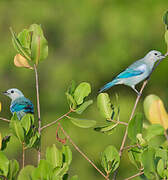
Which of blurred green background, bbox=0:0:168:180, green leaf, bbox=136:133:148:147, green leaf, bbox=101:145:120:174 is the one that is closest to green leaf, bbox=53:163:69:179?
green leaf, bbox=101:145:120:174

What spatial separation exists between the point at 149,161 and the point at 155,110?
167 millimetres

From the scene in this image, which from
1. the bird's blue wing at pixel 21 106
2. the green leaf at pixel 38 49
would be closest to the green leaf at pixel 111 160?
the green leaf at pixel 38 49

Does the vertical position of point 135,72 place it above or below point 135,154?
above

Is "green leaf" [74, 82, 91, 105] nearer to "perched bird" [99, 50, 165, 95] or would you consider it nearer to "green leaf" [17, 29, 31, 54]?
"green leaf" [17, 29, 31, 54]

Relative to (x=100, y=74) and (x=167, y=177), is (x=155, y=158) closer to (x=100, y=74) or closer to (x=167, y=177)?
(x=167, y=177)

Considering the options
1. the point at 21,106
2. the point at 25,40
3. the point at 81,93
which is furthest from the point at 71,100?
the point at 21,106

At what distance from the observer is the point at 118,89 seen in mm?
7066

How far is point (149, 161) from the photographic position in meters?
1.32

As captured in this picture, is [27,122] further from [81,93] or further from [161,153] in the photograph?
[161,153]

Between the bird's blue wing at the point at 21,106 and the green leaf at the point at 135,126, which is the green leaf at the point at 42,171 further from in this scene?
the bird's blue wing at the point at 21,106

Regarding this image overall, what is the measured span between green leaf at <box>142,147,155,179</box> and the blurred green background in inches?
207

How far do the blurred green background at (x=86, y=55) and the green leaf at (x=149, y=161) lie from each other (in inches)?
207

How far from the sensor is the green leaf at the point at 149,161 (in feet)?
4.33

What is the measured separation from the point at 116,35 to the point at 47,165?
19.0ft
